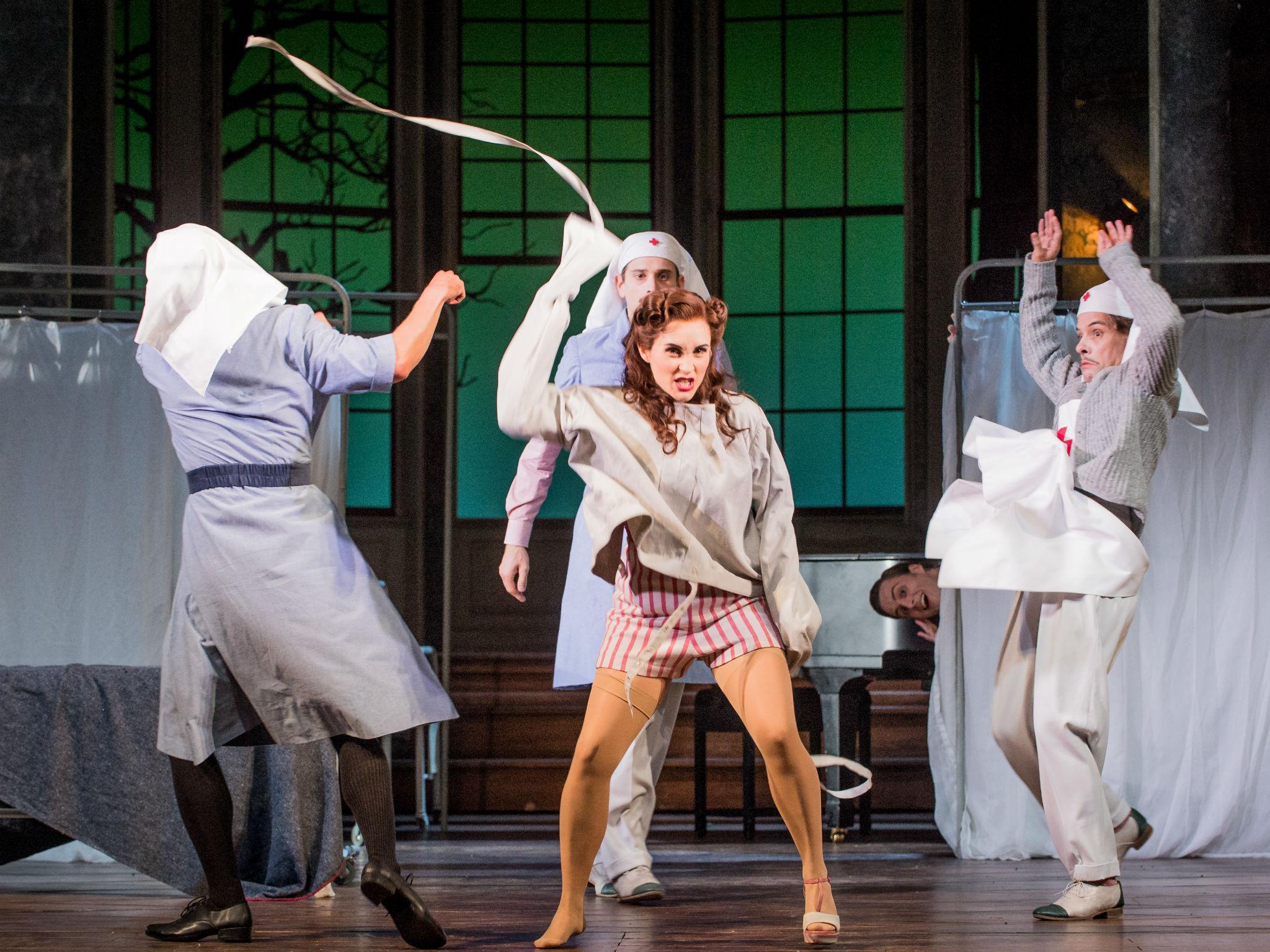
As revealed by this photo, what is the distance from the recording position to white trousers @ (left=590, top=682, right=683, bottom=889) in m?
3.50

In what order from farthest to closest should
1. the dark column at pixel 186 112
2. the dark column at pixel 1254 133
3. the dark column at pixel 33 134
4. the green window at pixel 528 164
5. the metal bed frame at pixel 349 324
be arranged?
the green window at pixel 528 164 → the dark column at pixel 186 112 → the dark column at pixel 33 134 → the dark column at pixel 1254 133 → the metal bed frame at pixel 349 324

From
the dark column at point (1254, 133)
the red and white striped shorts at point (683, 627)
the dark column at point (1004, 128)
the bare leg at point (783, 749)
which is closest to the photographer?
the bare leg at point (783, 749)

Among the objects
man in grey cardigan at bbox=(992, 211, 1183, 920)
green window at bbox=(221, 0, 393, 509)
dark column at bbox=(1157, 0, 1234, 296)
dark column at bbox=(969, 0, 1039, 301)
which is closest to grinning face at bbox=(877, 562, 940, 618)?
dark column at bbox=(1157, 0, 1234, 296)

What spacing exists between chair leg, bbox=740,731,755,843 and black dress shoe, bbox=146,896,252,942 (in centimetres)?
245

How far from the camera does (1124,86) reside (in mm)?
7266

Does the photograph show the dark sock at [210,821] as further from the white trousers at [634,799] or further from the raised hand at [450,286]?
the raised hand at [450,286]

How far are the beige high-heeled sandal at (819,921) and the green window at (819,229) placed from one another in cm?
577

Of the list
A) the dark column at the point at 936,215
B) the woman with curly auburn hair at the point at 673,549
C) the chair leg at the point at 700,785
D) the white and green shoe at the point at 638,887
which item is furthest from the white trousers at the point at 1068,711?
the dark column at the point at 936,215

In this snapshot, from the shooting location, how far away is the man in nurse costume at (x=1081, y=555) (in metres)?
3.27

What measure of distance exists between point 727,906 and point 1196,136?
312 cm

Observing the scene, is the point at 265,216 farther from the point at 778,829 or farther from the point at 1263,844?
the point at 1263,844

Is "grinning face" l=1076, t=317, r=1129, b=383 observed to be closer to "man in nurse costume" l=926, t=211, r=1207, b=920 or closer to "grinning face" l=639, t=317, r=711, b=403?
"man in nurse costume" l=926, t=211, r=1207, b=920

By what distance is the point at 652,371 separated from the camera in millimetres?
2914

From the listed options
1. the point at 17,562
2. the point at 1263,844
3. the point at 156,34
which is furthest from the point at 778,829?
the point at 156,34
